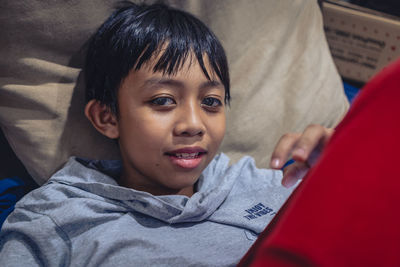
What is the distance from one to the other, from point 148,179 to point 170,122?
15 cm

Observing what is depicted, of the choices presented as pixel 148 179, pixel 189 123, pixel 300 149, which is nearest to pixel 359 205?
pixel 300 149

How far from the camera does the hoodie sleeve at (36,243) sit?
25.4 inches

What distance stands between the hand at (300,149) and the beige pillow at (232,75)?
0.52 metres

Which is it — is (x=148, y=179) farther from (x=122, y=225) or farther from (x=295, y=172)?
(x=295, y=172)

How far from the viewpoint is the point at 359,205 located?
29 centimetres

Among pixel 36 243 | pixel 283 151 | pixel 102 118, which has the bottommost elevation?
pixel 36 243

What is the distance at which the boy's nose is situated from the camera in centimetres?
70

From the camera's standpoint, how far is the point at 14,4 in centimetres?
77

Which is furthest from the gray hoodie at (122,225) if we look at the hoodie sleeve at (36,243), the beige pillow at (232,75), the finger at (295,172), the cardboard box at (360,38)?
the cardboard box at (360,38)

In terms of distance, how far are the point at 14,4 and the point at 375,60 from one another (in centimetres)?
125

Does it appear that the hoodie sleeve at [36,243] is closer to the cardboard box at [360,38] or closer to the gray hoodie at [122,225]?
the gray hoodie at [122,225]

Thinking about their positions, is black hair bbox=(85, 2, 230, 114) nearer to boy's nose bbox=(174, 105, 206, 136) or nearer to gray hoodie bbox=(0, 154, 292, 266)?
boy's nose bbox=(174, 105, 206, 136)

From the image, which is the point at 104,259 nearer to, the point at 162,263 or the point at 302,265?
the point at 162,263

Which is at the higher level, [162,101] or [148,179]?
[162,101]
